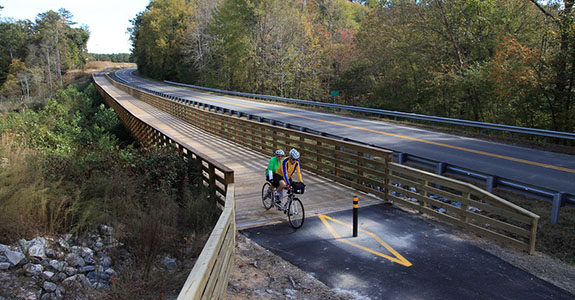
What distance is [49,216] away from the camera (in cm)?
765

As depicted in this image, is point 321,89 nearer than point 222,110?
No

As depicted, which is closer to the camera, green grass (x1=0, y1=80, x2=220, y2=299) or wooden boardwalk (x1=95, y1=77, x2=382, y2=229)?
green grass (x1=0, y1=80, x2=220, y2=299)

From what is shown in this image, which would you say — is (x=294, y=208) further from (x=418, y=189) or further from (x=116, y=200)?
(x=116, y=200)

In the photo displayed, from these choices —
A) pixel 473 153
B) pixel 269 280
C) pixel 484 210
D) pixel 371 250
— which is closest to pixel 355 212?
pixel 371 250

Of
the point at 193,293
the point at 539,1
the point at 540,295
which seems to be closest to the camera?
the point at 193,293

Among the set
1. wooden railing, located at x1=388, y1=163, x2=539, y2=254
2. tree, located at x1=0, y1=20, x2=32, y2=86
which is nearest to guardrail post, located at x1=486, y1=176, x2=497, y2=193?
wooden railing, located at x1=388, y1=163, x2=539, y2=254

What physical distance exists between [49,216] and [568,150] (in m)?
16.6

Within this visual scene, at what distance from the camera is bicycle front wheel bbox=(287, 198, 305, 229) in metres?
8.01

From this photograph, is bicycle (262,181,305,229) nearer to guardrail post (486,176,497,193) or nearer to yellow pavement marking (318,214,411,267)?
yellow pavement marking (318,214,411,267)

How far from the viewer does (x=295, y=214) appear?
26.6ft

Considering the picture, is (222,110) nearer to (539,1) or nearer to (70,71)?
(539,1)

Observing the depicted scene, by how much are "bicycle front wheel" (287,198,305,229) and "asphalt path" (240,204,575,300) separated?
0.48 feet

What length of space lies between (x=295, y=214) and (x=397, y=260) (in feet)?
7.65

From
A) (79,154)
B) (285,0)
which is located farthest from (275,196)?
(285,0)
